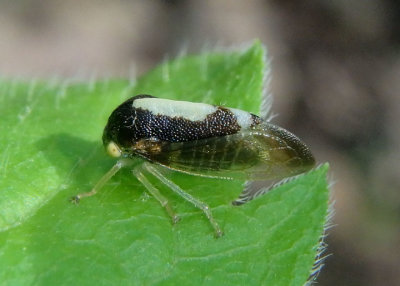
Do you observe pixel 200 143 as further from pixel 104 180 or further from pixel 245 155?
pixel 104 180

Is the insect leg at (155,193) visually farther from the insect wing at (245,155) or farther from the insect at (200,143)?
the insect wing at (245,155)

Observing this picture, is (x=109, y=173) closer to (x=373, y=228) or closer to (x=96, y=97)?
(x=96, y=97)

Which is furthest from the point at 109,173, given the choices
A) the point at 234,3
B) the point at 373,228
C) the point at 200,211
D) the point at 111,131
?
the point at 234,3

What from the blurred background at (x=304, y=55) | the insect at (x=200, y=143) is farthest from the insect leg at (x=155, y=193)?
the blurred background at (x=304, y=55)

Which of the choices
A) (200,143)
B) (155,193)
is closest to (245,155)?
(200,143)

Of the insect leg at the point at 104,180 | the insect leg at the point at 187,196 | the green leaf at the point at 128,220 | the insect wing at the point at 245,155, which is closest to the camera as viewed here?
the green leaf at the point at 128,220

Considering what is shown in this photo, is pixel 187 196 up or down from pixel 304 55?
up

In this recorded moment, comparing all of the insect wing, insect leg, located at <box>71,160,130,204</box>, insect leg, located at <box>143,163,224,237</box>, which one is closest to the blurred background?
the insect wing
